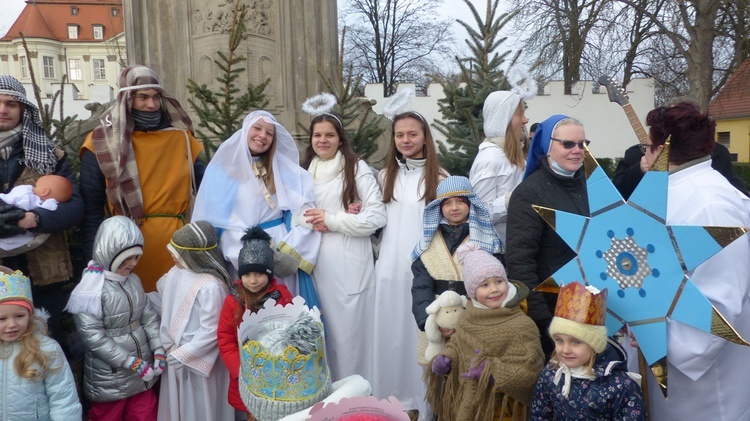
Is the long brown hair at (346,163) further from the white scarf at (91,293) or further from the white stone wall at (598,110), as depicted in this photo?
the white stone wall at (598,110)

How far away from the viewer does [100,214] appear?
395 cm

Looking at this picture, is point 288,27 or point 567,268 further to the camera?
point 288,27

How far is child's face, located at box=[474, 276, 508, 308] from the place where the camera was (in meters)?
3.04

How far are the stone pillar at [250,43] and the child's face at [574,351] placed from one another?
5165 mm

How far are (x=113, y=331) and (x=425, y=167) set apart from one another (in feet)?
7.31

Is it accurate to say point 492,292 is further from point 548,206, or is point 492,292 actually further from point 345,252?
point 345,252

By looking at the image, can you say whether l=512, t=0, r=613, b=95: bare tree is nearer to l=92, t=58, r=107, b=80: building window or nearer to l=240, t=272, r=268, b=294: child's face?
l=240, t=272, r=268, b=294: child's face

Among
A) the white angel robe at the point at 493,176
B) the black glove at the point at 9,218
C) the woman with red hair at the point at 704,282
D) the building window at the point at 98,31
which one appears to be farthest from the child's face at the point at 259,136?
the building window at the point at 98,31

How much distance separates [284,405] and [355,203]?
1934 millimetres

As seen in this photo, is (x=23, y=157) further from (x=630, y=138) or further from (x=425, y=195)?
(x=630, y=138)

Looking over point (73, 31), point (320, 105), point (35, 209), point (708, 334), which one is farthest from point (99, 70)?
point (708, 334)

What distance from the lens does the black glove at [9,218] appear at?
10.9 feet

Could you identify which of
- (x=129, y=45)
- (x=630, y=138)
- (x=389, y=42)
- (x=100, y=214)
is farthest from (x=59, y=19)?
(x=100, y=214)

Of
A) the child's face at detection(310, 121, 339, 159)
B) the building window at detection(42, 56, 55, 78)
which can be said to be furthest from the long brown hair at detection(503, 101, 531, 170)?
the building window at detection(42, 56, 55, 78)
